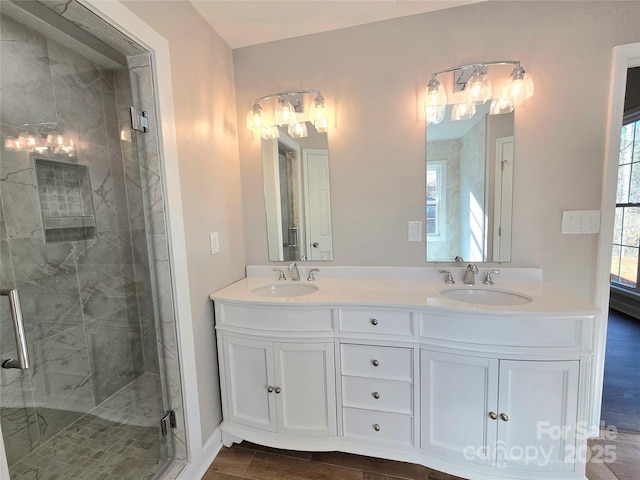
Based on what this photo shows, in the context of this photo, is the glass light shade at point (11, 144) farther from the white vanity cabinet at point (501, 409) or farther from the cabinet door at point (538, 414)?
the cabinet door at point (538, 414)

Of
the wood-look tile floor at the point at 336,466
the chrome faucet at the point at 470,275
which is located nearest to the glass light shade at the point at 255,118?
the chrome faucet at the point at 470,275

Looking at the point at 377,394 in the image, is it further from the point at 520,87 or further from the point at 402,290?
the point at 520,87

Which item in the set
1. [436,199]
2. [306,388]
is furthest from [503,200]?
[306,388]

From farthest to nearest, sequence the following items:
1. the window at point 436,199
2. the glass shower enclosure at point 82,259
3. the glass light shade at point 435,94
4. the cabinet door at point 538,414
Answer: the window at point 436,199 → the glass light shade at point 435,94 → the glass shower enclosure at point 82,259 → the cabinet door at point 538,414

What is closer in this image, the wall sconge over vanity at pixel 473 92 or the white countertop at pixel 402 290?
the white countertop at pixel 402 290

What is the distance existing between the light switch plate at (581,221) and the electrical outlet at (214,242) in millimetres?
1933

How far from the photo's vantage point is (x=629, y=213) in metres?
3.21

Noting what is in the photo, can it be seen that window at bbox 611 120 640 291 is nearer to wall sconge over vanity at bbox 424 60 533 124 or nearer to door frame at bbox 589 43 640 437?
door frame at bbox 589 43 640 437

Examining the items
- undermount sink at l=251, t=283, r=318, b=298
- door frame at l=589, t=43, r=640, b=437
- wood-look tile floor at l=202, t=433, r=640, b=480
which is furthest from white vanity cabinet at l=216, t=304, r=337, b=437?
door frame at l=589, t=43, r=640, b=437

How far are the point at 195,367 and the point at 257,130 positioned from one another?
4.67 feet

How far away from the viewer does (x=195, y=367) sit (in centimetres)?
147

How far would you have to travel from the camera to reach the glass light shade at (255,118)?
178cm

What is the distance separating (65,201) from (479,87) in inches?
92.5

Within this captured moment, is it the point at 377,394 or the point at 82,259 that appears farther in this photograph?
the point at 82,259
